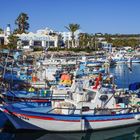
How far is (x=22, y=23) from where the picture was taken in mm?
125000

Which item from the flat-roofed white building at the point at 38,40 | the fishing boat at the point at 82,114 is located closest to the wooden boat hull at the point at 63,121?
the fishing boat at the point at 82,114

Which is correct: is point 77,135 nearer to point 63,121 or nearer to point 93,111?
point 63,121

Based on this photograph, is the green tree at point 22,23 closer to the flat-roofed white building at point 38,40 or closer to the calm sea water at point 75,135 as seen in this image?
the flat-roofed white building at point 38,40

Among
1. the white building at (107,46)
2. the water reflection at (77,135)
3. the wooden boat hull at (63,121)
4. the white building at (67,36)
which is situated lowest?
the water reflection at (77,135)

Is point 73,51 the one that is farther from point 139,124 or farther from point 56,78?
point 139,124

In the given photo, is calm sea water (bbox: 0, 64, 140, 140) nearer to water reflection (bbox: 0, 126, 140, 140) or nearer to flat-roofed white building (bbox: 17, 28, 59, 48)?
water reflection (bbox: 0, 126, 140, 140)

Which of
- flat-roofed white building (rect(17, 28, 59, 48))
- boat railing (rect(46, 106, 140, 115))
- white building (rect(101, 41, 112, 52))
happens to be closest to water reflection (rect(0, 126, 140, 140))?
boat railing (rect(46, 106, 140, 115))

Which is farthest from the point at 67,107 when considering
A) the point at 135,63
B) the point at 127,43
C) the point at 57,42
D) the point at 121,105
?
the point at 127,43

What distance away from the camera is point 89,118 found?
24719mm

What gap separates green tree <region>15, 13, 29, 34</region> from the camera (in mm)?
121994

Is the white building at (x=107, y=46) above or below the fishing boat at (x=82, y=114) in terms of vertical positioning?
above

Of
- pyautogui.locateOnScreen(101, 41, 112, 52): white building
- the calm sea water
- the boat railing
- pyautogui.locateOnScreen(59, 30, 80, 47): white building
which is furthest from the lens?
pyautogui.locateOnScreen(59, 30, 80, 47): white building

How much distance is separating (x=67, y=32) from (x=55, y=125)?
11642 cm

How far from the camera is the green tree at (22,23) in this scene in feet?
400
